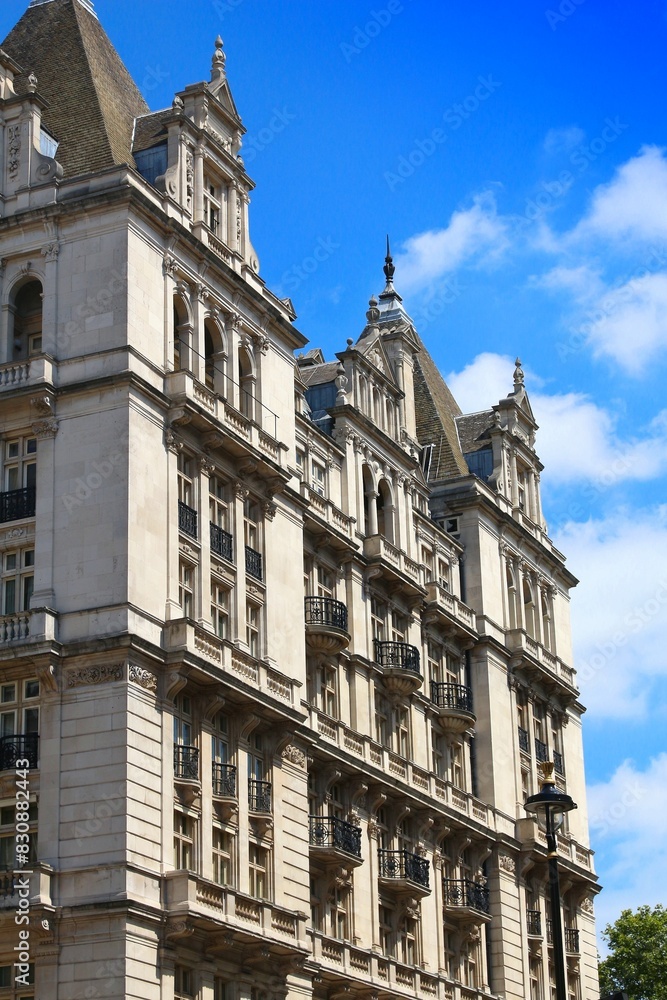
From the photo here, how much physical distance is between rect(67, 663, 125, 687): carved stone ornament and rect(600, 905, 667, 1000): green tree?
5756 cm

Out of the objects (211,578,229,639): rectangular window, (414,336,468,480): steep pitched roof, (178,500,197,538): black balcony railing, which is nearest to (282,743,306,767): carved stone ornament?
(211,578,229,639): rectangular window

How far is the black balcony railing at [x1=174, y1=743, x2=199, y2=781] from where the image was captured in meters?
51.2

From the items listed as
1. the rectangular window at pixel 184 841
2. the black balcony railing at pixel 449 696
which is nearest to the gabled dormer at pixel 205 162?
the rectangular window at pixel 184 841

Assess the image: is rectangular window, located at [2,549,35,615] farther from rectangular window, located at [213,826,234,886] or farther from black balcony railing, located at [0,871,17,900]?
rectangular window, located at [213,826,234,886]

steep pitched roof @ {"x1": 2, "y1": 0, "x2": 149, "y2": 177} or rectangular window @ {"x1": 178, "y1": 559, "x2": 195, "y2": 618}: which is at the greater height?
steep pitched roof @ {"x1": 2, "y1": 0, "x2": 149, "y2": 177}

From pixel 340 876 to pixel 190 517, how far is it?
47.7ft

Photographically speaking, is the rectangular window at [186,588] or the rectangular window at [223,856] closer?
the rectangular window at [223,856]

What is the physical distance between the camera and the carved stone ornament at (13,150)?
56641 millimetres

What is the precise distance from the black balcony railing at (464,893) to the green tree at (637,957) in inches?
1212

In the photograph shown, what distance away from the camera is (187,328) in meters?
57.1

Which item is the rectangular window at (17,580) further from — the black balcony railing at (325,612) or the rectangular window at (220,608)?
the black balcony railing at (325,612)

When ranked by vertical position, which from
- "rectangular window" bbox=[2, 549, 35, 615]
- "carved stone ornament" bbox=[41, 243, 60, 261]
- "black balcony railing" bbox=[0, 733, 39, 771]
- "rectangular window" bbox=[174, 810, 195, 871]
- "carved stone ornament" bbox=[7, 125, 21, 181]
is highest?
"carved stone ornament" bbox=[7, 125, 21, 181]

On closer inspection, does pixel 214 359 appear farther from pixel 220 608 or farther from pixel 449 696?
pixel 449 696

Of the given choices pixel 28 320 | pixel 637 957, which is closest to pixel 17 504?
pixel 28 320
